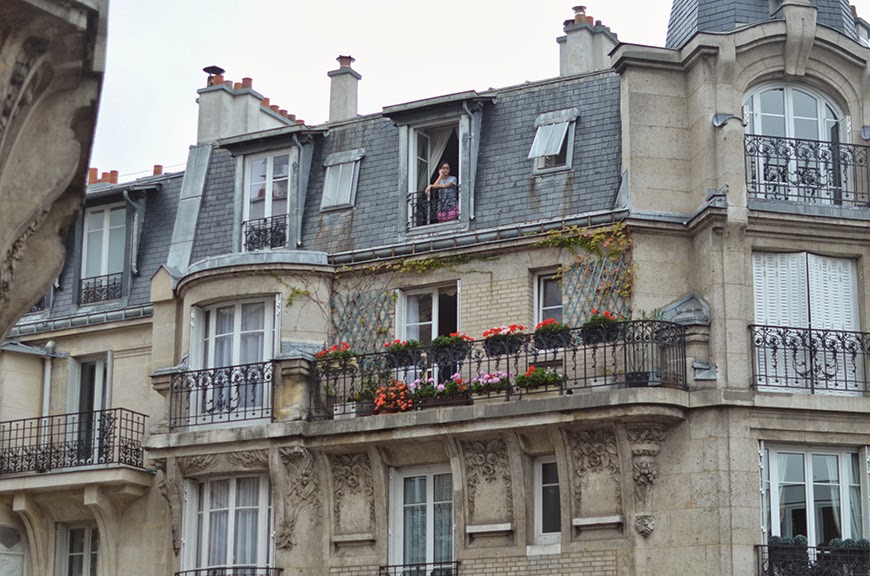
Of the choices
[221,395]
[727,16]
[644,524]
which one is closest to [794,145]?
[727,16]

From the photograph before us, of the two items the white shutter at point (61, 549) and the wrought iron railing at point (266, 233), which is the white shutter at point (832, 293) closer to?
the wrought iron railing at point (266, 233)

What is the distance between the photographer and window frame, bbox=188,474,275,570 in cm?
2319

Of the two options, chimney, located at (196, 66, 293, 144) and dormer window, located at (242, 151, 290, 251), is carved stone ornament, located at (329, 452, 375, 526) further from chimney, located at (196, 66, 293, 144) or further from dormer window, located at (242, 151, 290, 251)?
chimney, located at (196, 66, 293, 144)

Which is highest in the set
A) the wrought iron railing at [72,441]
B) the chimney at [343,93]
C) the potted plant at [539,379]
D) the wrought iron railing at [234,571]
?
the chimney at [343,93]

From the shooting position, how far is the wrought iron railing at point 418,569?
72.8ft

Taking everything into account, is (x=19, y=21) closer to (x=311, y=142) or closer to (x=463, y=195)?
(x=463, y=195)

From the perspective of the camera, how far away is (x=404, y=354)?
22.7 meters

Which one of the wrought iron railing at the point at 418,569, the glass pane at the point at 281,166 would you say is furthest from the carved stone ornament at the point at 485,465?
the glass pane at the point at 281,166

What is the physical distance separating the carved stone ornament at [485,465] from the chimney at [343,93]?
826 centimetres

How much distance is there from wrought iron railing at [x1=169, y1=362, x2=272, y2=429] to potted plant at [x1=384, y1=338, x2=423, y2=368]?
1.80m

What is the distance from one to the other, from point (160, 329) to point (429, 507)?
5.26 meters

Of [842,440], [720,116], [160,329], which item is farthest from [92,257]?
[842,440]

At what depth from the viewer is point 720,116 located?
2194 centimetres

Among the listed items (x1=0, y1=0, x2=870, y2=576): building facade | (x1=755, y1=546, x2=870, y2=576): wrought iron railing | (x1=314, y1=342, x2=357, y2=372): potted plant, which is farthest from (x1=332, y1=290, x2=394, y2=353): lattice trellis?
(x1=755, y1=546, x2=870, y2=576): wrought iron railing
